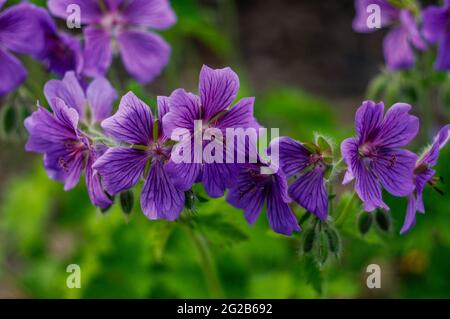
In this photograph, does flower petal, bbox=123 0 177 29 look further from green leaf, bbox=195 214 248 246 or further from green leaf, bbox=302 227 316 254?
green leaf, bbox=302 227 316 254

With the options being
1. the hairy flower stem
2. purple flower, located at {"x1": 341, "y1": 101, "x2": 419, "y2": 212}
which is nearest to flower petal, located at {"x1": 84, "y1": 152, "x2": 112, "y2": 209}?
the hairy flower stem

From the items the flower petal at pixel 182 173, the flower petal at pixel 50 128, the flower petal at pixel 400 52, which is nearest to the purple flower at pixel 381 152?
the flower petal at pixel 182 173

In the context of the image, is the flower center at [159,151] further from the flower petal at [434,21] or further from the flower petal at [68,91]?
the flower petal at [434,21]

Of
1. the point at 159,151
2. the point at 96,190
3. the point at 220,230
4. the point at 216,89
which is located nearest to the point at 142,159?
the point at 159,151

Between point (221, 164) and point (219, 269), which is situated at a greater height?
point (221, 164)

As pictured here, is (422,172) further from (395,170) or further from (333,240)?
(333,240)
